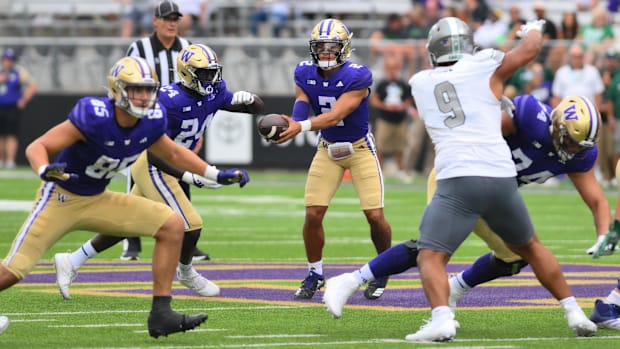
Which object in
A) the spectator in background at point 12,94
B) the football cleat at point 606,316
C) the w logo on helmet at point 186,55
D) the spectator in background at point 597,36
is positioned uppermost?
the w logo on helmet at point 186,55

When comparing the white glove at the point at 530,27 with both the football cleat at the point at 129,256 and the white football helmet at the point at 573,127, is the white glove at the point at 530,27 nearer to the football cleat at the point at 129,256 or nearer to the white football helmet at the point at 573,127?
the white football helmet at the point at 573,127

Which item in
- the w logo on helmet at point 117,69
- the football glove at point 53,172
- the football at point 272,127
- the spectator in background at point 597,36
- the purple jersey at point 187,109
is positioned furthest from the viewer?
the spectator in background at point 597,36

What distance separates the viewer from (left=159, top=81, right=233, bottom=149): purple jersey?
8.95 meters

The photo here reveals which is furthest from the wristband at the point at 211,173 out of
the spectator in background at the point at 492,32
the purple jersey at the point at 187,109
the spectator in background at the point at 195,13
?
the spectator in background at the point at 195,13

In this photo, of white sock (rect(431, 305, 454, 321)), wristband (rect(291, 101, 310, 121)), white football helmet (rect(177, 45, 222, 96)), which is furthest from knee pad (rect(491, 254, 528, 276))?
white football helmet (rect(177, 45, 222, 96))

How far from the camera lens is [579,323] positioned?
23.0ft

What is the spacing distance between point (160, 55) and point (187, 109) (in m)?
2.23

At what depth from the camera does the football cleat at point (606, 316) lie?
7.46m

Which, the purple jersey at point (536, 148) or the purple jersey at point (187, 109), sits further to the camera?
the purple jersey at point (187, 109)

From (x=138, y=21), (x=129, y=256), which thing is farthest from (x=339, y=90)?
(x=138, y=21)

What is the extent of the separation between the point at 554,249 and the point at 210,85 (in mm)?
4391

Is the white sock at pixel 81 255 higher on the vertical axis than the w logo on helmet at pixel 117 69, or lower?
lower

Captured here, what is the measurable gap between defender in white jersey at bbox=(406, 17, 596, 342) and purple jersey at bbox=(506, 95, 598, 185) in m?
0.47

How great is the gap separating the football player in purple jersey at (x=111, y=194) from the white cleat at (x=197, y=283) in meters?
1.71
